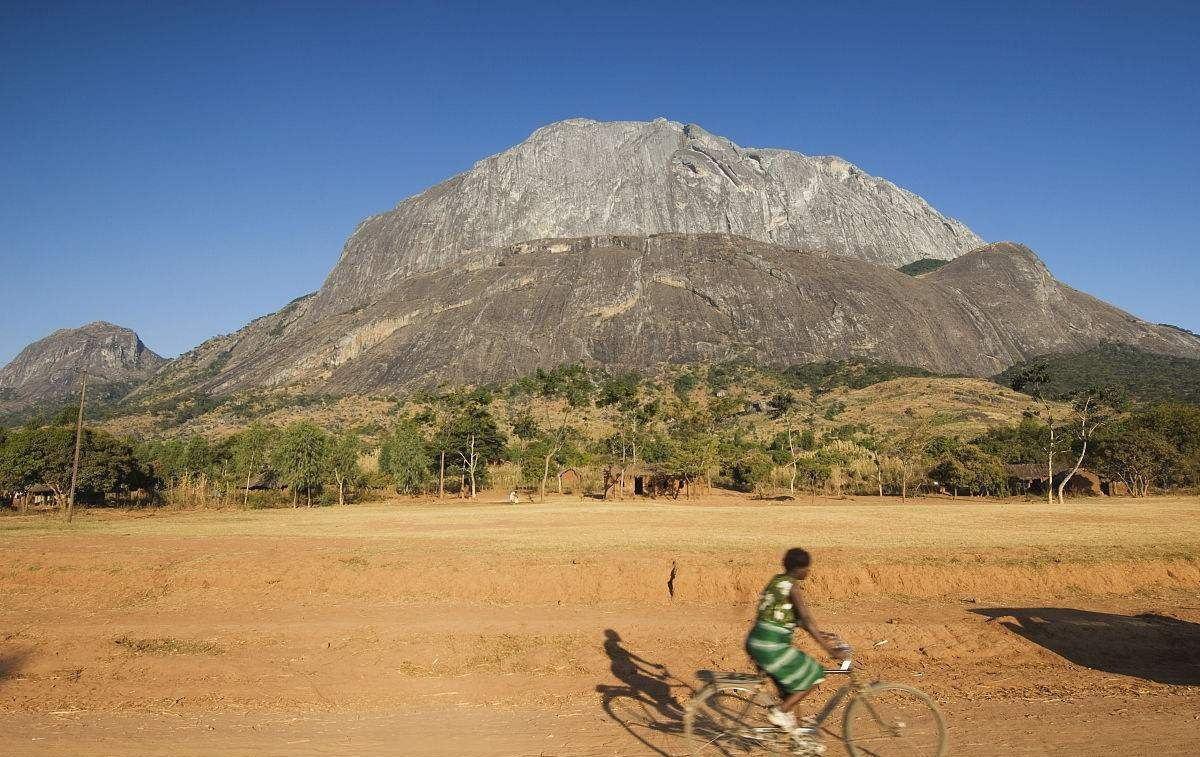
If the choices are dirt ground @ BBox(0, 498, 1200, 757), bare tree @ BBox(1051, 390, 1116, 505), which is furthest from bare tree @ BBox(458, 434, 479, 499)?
bare tree @ BBox(1051, 390, 1116, 505)

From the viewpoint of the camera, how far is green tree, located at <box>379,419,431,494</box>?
209ft

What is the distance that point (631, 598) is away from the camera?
16.8 metres

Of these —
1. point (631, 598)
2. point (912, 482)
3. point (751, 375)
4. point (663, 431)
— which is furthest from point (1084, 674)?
point (751, 375)

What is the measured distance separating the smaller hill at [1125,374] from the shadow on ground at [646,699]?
118689mm

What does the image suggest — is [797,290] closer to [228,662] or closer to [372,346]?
[372,346]

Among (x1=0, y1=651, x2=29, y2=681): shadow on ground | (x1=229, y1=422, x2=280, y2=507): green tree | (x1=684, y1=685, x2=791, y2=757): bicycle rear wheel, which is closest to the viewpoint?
(x1=684, y1=685, x2=791, y2=757): bicycle rear wheel

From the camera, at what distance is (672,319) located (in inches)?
6043

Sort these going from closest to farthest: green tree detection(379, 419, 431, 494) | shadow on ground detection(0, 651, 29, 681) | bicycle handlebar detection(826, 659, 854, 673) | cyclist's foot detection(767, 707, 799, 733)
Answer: bicycle handlebar detection(826, 659, 854, 673) < cyclist's foot detection(767, 707, 799, 733) < shadow on ground detection(0, 651, 29, 681) < green tree detection(379, 419, 431, 494)

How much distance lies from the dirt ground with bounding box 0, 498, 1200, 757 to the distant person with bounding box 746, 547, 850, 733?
1687 mm

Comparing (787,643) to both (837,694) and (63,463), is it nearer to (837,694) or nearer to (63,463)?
(837,694)

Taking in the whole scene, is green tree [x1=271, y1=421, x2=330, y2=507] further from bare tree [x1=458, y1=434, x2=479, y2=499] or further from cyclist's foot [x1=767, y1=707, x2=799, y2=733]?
cyclist's foot [x1=767, y1=707, x2=799, y2=733]

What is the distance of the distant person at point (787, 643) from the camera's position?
778 centimetres

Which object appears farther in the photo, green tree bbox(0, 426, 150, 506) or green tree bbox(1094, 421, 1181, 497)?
green tree bbox(1094, 421, 1181, 497)

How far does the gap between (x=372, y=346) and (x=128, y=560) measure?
146714mm
